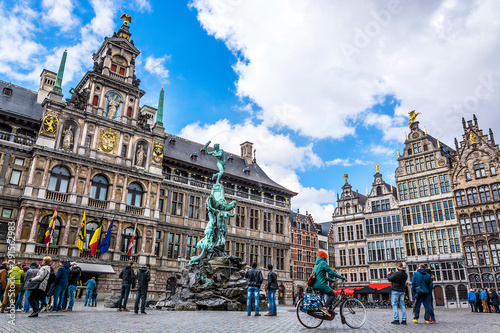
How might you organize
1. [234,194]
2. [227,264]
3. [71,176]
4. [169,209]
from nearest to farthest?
1. [227,264]
2. [71,176]
3. [169,209]
4. [234,194]

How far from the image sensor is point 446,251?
1510 inches

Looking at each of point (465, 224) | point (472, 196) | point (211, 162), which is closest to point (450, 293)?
point (465, 224)

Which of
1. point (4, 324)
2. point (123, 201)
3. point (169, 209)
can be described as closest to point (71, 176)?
point (123, 201)

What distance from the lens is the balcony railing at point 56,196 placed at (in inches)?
1113

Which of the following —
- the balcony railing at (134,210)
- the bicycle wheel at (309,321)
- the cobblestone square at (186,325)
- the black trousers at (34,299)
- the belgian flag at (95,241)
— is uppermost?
the balcony railing at (134,210)

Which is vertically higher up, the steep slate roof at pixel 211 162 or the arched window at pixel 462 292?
the steep slate roof at pixel 211 162

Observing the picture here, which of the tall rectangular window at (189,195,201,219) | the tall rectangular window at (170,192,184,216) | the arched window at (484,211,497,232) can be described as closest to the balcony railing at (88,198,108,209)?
the tall rectangular window at (170,192,184,216)

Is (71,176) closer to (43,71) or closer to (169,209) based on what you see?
(169,209)

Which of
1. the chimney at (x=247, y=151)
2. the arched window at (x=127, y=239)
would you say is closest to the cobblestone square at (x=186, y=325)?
the arched window at (x=127, y=239)

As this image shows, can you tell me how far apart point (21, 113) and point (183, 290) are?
22116mm

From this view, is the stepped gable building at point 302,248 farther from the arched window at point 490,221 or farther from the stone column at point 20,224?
the stone column at point 20,224

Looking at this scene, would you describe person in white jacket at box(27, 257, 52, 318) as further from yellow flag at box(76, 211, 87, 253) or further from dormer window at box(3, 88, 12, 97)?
dormer window at box(3, 88, 12, 97)

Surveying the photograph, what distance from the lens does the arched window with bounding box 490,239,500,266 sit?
3478 centimetres

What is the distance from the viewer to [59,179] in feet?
96.1
